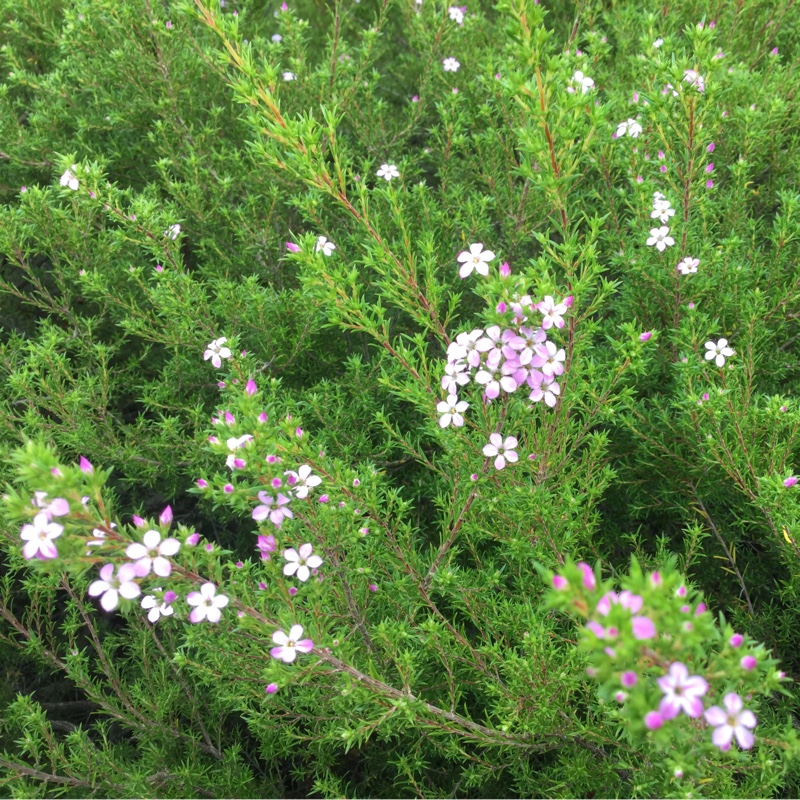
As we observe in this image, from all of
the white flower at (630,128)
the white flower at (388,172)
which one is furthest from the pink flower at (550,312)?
the white flower at (388,172)

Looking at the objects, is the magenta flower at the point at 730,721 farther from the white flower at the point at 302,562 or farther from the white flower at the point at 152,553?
the white flower at the point at 152,553

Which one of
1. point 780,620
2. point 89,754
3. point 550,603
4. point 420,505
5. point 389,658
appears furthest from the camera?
point 420,505

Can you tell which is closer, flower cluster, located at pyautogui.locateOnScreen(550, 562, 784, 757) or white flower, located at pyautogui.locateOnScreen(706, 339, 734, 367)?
flower cluster, located at pyautogui.locateOnScreen(550, 562, 784, 757)

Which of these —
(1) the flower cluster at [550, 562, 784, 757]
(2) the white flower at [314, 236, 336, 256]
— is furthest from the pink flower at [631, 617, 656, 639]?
(2) the white flower at [314, 236, 336, 256]

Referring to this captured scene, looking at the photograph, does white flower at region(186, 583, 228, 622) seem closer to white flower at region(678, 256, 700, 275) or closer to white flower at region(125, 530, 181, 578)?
white flower at region(125, 530, 181, 578)

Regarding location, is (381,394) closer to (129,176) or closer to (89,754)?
(89,754)

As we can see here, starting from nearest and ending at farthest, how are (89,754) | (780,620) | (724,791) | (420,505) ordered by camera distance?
(724,791)
(89,754)
(780,620)
(420,505)

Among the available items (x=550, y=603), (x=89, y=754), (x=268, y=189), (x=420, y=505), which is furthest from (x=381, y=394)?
(x=550, y=603)
